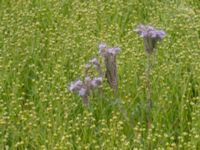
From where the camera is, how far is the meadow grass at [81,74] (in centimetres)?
332

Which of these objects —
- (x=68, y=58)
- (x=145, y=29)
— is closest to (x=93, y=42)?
(x=68, y=58)

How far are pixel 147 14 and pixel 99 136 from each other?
1.67 metres

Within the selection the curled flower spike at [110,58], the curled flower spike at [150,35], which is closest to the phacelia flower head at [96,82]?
the curled flower spike at [110,58]

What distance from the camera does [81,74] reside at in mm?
3904

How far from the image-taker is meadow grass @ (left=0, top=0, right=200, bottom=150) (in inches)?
131

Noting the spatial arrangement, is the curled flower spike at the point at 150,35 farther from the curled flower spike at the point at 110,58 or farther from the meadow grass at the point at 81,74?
the meadow grass at the point at 81,74

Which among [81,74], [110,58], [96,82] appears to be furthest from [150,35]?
[81,74]

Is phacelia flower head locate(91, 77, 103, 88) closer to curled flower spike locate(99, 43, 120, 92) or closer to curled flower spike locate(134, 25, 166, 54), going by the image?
curled flower spike locate(99, 43, 120, 92)

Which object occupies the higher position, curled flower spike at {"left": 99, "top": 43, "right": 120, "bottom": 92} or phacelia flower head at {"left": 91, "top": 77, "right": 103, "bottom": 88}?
curled flower spike at {"left": 99, "top": 43, "right": 120, "bottom": 92}

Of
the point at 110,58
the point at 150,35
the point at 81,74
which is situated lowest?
the point at 81,74

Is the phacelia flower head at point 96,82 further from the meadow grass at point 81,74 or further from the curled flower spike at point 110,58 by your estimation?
the meadow grass at point 81,74

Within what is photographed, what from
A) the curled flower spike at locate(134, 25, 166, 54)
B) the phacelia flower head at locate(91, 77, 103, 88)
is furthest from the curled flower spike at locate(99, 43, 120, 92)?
the curled flower spike at locate(134, 25, 166, 54)

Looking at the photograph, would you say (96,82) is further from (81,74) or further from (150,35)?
(81,74)

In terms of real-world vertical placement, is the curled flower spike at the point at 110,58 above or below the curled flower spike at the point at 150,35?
below
